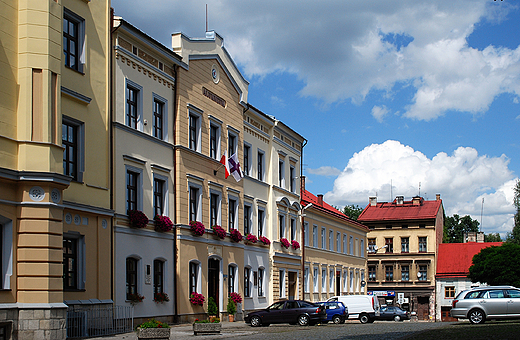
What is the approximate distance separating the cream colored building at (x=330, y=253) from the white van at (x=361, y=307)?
704 cm

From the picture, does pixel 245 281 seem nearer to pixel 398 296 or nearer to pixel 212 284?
pixel 212 284

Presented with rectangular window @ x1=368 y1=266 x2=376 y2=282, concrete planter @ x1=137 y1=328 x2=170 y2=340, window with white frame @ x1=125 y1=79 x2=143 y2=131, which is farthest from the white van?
rectangular window @ x1=368 y1=266 x2=376 y2=282

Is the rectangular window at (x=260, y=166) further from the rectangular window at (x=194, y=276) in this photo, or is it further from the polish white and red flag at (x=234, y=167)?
the rectangular window at (x=194, y=276)

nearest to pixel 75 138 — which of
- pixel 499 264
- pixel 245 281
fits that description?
pixel 245 281

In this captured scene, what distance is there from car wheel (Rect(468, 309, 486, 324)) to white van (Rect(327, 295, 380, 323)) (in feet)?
46.5

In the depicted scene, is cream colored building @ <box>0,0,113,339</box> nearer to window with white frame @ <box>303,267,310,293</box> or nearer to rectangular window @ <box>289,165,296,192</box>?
rectangular window @ <box>289,165,296,192</box>

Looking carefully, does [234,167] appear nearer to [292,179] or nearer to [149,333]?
[292,179]

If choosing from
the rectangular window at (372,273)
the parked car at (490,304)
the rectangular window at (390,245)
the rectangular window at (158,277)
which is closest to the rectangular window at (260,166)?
the rectangular window at (158,277)

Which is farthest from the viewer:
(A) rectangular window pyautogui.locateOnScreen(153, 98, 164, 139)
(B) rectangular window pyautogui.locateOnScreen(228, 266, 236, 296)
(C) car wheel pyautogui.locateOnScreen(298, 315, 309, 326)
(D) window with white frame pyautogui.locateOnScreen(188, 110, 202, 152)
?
(B) rectangular window pyautogui.locateOnScreen(228, 266, 236, 296)

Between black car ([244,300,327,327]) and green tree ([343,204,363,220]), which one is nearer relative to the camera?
black car ([244,300,327,327])

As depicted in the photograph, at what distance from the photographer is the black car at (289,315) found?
33.1m

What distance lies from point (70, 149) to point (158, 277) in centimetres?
853

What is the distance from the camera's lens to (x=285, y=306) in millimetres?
33781

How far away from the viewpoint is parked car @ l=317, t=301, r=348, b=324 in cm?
3922
